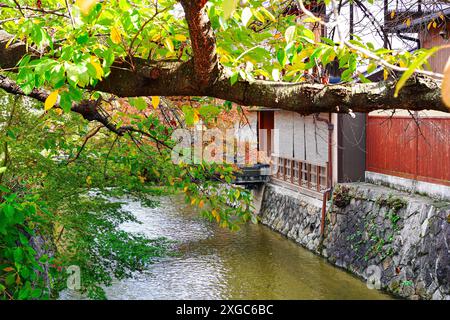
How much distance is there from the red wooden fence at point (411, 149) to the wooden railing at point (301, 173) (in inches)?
66.8

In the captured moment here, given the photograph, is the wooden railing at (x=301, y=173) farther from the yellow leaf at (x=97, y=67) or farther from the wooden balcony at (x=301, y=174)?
the yellow leaf at (x=97, y=67)

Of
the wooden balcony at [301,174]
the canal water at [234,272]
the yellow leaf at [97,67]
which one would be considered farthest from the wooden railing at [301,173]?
the yellow leaf at [97,67]

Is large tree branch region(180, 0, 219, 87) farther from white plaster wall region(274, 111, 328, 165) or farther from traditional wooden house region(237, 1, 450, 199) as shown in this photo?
white plaster wall region(274, 111, 328, 165)

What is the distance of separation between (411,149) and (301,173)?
17.2 feet

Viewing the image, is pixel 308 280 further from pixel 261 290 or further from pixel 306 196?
pixel 306 196

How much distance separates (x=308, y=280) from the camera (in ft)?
39.8

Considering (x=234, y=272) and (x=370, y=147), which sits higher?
(x=370, y=147)

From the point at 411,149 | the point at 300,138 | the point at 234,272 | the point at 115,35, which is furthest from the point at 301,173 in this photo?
the point at 115,35

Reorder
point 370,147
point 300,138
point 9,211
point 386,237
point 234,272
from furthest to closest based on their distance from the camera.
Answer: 1. point 300,138
2. point 370,147
3. point 234,272
4. point 386,237
5. point 9,211

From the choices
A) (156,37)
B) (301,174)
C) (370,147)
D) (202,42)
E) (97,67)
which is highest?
(156,37)

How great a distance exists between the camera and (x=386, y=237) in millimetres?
11906

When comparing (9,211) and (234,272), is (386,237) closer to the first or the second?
(234,272)

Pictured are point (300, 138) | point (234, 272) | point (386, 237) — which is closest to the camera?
point (386, 237)
